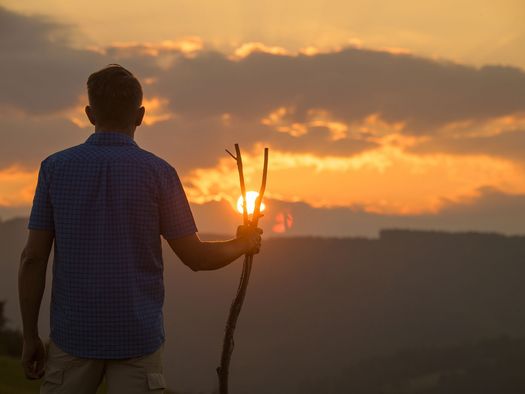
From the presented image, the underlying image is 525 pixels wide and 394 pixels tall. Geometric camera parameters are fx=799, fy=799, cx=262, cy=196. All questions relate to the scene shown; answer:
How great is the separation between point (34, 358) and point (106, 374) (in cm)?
33

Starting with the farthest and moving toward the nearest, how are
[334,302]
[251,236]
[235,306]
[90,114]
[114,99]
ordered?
[334,302] < [235,306] < [251,236] < [90,114] < [114,99]

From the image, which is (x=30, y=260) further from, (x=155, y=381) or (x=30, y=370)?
(x=155, y=381)

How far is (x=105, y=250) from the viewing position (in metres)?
3.24

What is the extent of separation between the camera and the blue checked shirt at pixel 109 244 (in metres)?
3.25

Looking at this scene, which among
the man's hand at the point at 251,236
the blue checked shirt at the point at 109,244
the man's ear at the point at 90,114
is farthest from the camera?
the man's hand at the point at 251,236

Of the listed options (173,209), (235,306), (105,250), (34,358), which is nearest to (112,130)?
(173,209)

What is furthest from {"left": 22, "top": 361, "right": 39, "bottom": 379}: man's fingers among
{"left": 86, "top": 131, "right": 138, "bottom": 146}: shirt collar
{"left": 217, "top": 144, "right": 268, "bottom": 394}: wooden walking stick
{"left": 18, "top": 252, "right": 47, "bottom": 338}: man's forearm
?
{"left": 217, "top": 144, "right": 268, "bottom": 394}: wooden walking stick

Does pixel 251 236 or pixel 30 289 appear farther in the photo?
pixel 251 236

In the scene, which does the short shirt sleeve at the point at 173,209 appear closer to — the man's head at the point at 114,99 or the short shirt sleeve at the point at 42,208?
the man's head at the point at 114,99

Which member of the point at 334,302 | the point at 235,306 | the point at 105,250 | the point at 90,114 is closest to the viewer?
the point at 105,250

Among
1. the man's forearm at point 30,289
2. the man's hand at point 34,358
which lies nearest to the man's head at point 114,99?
the man's forearm at point 30,289

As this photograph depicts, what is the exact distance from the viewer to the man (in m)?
3.25

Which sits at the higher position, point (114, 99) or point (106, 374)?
point (114, 99)

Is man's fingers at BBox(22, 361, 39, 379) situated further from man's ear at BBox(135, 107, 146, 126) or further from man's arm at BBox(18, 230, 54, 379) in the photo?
man's ear at BBox(135, 107, 146, 126)
